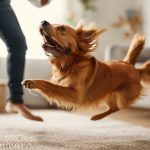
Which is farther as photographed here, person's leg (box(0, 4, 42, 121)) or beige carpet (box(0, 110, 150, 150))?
person's leg (box(0, 4, 42, 121))

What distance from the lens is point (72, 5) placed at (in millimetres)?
5086

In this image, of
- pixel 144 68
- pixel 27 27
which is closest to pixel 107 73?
pixel 144 68

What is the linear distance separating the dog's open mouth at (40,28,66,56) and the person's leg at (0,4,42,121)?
1.00 feet

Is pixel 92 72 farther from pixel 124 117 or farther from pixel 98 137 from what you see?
pixel 124 117

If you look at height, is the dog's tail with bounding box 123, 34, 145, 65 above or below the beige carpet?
above

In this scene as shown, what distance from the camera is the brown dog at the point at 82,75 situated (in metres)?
Answer: 1.90

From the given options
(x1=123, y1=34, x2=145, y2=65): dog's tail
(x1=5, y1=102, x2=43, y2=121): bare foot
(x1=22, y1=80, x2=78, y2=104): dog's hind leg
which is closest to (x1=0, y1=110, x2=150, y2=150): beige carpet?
(x1=5, y1=102, x2=43, y2=121): bare foot

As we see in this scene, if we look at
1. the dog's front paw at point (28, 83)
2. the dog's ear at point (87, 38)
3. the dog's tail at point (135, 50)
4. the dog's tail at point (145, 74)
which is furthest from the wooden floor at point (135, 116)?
the dog's front paw at point (28, 83)

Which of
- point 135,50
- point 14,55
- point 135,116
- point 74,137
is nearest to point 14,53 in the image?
point 14,55

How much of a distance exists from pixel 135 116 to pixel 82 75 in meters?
1.31

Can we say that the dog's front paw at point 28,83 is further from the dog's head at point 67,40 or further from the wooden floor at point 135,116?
the wooden floor at point 135,116

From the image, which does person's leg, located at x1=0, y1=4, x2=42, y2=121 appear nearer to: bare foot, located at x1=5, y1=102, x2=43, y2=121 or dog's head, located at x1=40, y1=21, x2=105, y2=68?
bare foot, located at x1=5, y1=102, x2=43, y2=121

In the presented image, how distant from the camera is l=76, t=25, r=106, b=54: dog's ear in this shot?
2.04 metres

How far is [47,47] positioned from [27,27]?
117 inches
